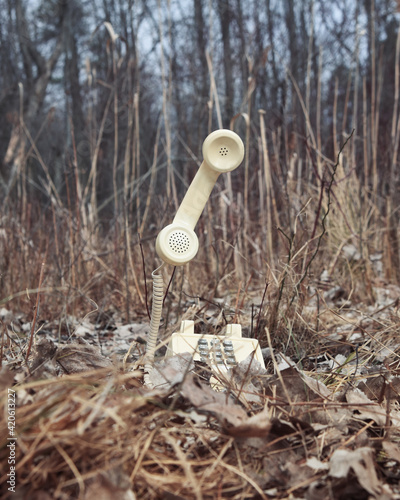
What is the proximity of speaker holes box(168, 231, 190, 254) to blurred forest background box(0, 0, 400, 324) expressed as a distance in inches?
16.6

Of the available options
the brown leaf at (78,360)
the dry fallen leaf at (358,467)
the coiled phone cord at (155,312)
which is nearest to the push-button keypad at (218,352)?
the coiled phone cord at (155,312)

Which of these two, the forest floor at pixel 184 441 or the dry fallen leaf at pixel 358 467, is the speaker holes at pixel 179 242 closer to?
the forest floor at pixel 184 441

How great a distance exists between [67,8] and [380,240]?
8209 mm

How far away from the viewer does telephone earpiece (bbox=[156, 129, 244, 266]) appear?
93 cm

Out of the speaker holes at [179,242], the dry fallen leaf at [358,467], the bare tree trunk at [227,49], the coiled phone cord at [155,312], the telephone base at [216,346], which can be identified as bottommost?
the dry fallen leaf at [358,467]

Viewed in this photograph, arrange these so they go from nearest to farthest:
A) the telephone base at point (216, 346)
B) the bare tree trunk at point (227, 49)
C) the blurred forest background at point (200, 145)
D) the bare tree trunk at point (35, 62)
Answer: the telephone base at point (216, 346)
the blurred forest background at point (200, 145)
the bare tree trunk at point (227, 49)
the bare tree trunk at point (35, 62)

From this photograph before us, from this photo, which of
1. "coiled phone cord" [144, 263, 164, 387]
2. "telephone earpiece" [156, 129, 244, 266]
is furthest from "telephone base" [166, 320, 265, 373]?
"telephone earpiece" [156, 129, 244, 266]

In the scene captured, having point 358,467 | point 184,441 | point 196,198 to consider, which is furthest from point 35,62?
point 358,467

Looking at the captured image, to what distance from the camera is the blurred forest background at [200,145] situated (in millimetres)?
2062

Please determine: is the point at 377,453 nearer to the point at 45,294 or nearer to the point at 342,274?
the point at 45,294

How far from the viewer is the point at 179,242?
94cm

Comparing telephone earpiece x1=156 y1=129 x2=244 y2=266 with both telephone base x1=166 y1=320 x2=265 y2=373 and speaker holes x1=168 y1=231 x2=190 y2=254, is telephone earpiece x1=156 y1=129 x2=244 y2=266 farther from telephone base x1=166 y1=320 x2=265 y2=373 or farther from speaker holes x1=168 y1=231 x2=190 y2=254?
telephone base x1=166 y1=320 x2=265 y2=373

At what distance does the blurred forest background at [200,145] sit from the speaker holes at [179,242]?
422 mm

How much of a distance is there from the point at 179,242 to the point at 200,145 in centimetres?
170
